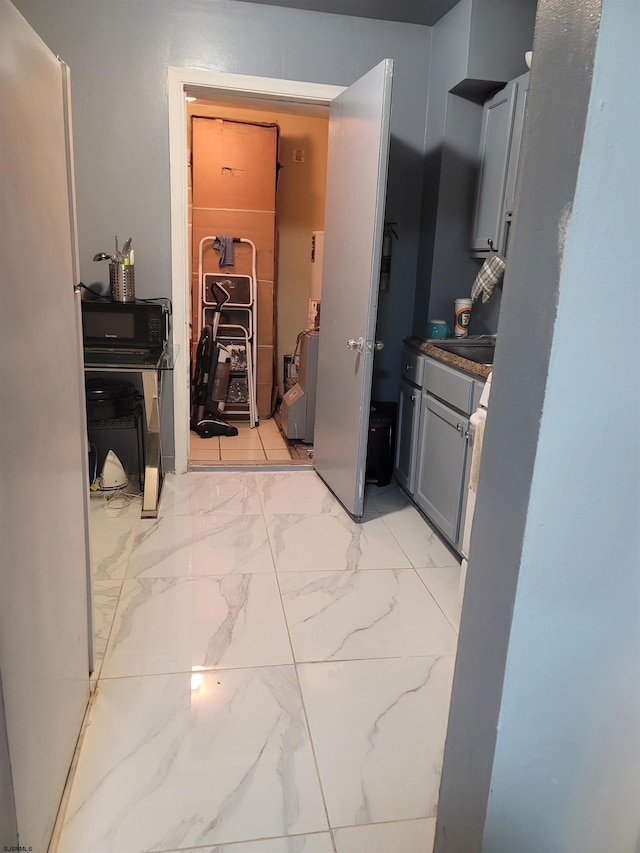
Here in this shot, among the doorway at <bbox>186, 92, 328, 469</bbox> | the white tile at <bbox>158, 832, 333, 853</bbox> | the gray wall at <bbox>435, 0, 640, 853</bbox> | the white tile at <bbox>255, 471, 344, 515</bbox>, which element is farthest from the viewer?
the doorway at <bbox>186, 92, 328, 469</bbox>

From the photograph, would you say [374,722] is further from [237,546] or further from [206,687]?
[237,546]

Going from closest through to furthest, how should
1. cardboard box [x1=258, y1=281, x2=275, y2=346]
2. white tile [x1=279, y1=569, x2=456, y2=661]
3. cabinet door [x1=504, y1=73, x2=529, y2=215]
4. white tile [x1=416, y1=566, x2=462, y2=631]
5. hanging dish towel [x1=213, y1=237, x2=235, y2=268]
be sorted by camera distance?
white tile [x1=279, y1=569, x2=456, y2=661] < white tile [x1=416, y1=566, x2=462, y2=631] < cabinet door [x1=504, y1=73, x2=529, y2=215] < hanging dish towel [x1=213, y1=237, x2=235, y2=268] < cardboard box [x1=258, y1=281, x2=275, y2=346]

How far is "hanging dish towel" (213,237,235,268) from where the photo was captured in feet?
14.9

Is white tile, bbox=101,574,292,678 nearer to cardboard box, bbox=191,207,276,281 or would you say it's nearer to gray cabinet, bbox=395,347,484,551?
gray cabinet, bbox=395,347,484,551

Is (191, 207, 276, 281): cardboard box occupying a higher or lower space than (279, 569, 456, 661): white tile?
higher

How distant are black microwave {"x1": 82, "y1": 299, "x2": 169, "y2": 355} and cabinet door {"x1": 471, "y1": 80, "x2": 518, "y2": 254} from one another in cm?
166

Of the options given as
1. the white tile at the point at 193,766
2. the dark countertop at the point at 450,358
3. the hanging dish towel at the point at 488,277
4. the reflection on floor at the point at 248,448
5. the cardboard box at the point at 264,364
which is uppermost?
the hanging dish towel at the point at 488,277

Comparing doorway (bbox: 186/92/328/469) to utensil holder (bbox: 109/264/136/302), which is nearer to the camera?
utensil holder (bbox: 109/264/136/302)

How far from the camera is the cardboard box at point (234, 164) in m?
4.43

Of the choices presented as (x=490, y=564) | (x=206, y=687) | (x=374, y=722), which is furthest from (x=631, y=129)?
(x=206, y=687)

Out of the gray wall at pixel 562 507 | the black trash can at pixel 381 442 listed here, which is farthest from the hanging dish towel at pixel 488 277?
the gray wall at pixel 562 507

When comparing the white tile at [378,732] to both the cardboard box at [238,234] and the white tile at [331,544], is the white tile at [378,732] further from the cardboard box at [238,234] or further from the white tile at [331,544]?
the cardboard box at [238,234]

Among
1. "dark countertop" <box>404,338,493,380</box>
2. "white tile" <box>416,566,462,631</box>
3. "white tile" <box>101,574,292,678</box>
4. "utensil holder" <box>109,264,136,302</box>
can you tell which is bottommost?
"white tile" <box>101,574,292,678</box>

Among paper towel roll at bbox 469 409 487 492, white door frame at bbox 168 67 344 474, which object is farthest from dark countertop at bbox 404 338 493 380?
white door frame at bbox 168 67 344 474
